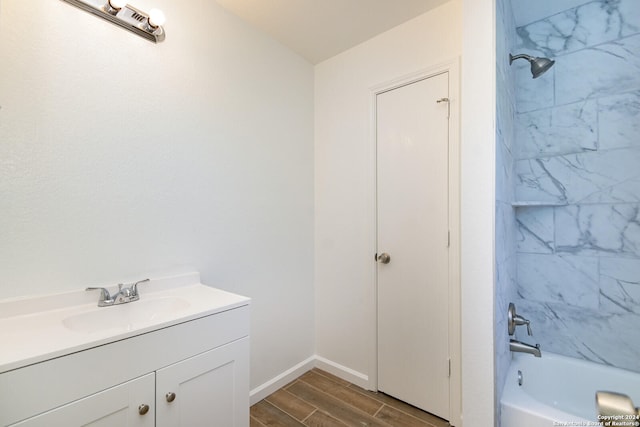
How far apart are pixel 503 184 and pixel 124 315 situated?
2002 mm

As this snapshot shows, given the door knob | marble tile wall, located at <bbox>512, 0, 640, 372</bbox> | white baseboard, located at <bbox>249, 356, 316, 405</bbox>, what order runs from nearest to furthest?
1. marble tile wall, located at <bbox>512, 0, 640, 372</bbox>
2. white baseboard, located at <bbox>249, 356, 316, 405</bbox>
3. the door knob

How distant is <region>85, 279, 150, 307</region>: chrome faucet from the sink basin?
19 millimetres

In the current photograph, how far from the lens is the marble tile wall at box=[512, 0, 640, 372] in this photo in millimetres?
1642

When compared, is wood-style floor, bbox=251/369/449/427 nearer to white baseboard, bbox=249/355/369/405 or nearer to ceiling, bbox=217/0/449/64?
white baseboard, bbox=249/355/369/405

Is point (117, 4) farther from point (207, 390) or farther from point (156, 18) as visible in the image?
point (207, 390)

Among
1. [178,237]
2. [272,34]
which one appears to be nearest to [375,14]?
[272,34]

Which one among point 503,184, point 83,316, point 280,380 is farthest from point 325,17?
point 280,380

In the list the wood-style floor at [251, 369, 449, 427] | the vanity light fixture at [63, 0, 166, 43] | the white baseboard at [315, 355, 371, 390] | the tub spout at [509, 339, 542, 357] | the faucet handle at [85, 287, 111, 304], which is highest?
the vanity light fixture at [63, 0, 166, 43]

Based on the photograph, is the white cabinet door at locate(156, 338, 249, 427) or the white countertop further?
the white cabinet door at locate(156, 338, 249, 427)

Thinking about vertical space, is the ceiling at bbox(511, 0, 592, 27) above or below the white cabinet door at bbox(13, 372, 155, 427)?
above

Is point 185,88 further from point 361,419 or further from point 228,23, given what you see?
point 361,419

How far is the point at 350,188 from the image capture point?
2.23 metres

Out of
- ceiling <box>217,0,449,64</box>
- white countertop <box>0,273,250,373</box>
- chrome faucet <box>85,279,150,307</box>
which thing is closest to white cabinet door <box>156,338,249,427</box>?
white countertop <box>0,273,250,373</box>

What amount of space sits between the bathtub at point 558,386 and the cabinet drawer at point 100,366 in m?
1.44
